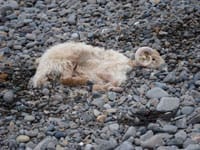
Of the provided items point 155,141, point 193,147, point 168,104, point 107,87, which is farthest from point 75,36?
point 193,147

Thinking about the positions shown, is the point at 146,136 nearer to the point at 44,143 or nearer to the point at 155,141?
the point at 155,141

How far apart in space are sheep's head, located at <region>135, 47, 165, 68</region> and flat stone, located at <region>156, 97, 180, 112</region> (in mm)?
681

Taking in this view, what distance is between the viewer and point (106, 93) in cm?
464

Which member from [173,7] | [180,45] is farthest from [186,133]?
[173,7]

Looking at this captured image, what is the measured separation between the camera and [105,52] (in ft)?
17.5

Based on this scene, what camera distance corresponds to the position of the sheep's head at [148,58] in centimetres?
499

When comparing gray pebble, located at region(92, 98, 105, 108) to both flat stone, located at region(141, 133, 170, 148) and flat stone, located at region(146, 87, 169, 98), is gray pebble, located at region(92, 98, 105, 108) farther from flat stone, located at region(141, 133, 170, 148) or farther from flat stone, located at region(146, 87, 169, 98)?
flat stone, located at region(141, 133, 170, 148)

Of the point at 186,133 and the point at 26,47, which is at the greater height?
the point at 26,47

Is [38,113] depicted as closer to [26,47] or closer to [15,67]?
[15,67]

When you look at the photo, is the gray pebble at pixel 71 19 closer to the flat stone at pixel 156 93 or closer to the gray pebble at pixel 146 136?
the flat stone at pixel 156 93

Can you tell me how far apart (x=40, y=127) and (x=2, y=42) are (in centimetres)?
189

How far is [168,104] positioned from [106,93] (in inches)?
23.6

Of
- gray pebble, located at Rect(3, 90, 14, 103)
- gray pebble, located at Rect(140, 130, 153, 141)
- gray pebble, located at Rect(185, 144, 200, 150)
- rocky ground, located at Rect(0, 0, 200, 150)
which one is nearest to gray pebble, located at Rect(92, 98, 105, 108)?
rocky ground, located at Rect(0, 0, 200, 150)

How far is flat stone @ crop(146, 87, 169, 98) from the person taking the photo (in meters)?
4.46
